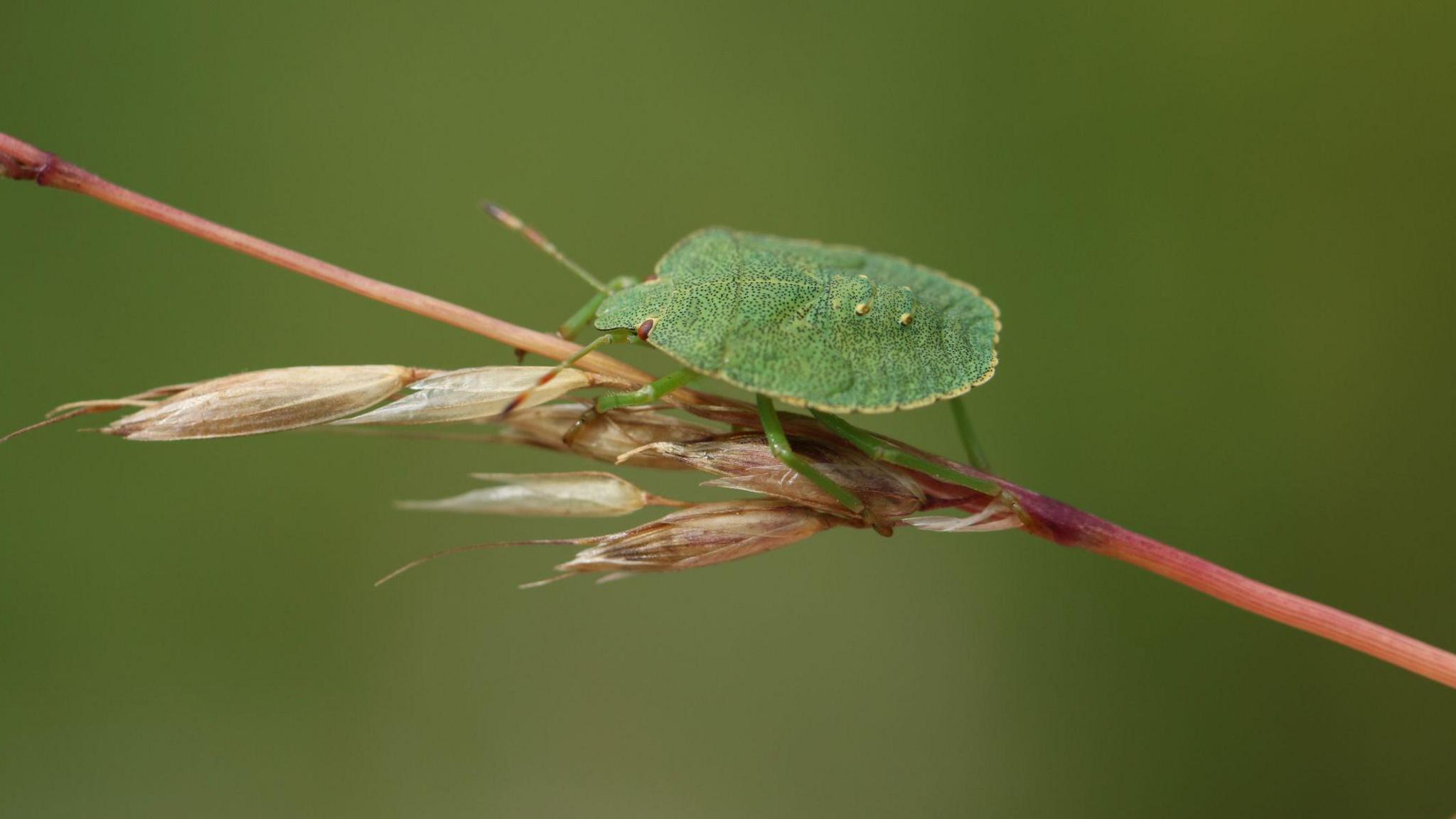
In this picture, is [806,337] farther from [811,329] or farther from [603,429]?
[603,429]

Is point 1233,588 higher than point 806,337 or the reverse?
the reverse

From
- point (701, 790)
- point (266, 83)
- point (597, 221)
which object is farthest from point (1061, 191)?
point (266, 83)

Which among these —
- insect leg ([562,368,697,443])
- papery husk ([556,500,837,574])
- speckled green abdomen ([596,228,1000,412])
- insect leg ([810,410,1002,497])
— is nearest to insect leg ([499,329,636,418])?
insect leg ([562,368,697,443])

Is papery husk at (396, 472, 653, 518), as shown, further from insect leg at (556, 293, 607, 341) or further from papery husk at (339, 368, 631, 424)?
insect leg at (556, 293, 607, 341)

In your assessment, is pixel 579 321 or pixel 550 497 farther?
pixel 579 321

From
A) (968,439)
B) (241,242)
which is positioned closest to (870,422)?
(968,439)

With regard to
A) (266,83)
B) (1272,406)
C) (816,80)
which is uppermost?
(816,80)

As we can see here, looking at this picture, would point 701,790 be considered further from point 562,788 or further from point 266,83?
point 266,83
